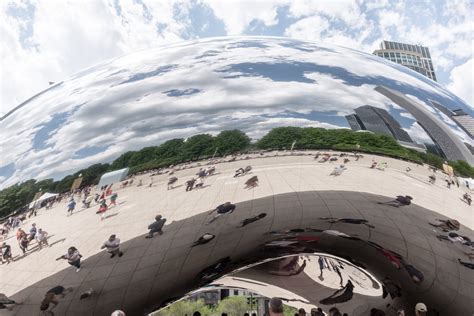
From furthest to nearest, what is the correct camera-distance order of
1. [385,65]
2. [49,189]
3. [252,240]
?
[385,65] < [252,240] < [49,189]

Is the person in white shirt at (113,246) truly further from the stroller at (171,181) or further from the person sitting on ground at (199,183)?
the person sitting on ground at (199,183)

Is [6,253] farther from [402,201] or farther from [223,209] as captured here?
[402,201]

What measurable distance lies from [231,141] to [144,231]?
0.85m

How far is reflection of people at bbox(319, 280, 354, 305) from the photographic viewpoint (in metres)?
4.81

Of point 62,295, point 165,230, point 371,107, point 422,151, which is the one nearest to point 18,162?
point 62,295

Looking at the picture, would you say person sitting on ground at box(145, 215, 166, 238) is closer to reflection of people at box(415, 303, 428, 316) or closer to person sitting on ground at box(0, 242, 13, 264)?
person sitting on ground at box(0, 242, 13, 264)

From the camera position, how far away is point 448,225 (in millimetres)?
2932

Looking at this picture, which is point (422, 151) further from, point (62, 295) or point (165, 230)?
point (62, 295)

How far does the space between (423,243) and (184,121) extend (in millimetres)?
2099

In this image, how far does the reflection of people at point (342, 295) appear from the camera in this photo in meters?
4.81

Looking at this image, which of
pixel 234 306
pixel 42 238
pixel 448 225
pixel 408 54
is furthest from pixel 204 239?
pixel 408 54

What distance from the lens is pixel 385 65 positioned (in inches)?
138

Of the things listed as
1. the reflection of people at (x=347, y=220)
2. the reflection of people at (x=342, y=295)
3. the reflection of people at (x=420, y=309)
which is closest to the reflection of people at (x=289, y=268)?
the reflection of people at (x=342, y=295)

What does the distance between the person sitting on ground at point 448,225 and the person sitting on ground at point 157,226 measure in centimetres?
207
